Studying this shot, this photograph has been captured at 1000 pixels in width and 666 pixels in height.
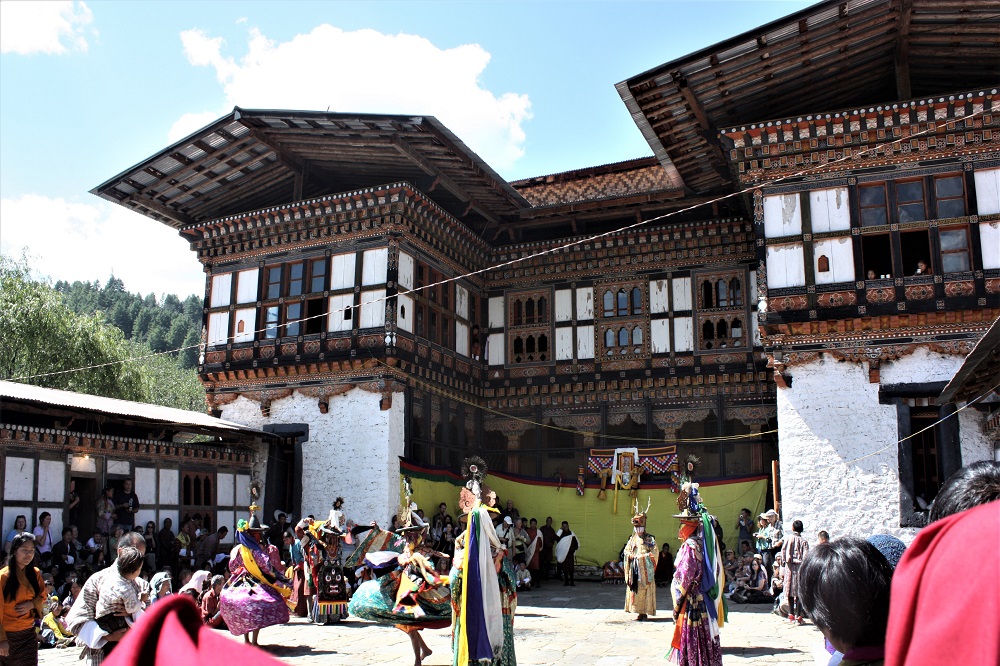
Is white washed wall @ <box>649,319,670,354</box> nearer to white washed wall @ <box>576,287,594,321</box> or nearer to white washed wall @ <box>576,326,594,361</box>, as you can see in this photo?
white washed wall @ <box>576,326,594,361</box>

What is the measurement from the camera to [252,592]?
1097cm

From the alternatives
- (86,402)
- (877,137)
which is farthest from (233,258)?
(877,137)

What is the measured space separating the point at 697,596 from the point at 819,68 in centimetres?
1159

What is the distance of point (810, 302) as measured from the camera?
1598cm

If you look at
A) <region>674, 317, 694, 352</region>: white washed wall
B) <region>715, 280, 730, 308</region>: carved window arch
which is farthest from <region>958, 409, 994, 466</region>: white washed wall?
<region>674, 317, 694, 352</region>: white washed wall

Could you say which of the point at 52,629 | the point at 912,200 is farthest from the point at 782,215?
the point at 52,629

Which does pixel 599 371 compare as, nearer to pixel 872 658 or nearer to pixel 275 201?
pixel 275 201

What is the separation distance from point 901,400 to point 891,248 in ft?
9.08

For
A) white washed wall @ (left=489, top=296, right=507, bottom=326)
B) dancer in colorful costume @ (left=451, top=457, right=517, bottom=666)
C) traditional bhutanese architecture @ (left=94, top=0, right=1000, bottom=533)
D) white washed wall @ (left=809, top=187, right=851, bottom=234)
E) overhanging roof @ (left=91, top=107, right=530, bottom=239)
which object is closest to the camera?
dancer in colorful costume @ (left=451, top=457, right=517, bottom=666)

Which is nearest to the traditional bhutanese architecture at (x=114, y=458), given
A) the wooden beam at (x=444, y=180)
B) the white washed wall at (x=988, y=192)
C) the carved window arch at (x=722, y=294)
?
the wooden beam at (x=444, y=180)

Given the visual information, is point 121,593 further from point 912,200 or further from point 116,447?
point 912,200

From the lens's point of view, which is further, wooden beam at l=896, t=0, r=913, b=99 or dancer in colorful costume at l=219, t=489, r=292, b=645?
wooden beam at l=896, t=0, r=913, b=99

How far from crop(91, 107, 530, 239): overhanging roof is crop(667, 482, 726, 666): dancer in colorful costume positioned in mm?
10939

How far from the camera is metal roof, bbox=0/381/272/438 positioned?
1427 centimetres
